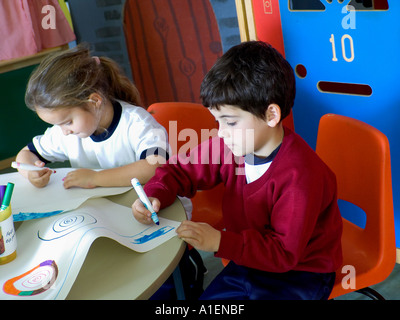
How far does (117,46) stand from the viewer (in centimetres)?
292

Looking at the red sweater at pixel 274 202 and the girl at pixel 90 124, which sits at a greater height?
the girl at pixel 90 124

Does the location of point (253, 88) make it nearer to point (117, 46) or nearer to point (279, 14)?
point (279, 14)

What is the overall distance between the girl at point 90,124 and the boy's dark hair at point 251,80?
1.06ft

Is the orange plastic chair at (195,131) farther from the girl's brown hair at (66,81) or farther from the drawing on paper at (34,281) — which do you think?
the drawing on paper at (34,281)

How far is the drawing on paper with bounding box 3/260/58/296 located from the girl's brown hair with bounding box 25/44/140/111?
54cm

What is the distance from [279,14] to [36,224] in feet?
3.74

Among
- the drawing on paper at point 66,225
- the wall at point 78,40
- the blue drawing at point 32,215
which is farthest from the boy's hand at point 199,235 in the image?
the wall at point 78,40

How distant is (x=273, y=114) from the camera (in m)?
1.06

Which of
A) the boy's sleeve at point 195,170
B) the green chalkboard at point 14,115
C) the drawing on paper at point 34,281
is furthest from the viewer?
the green chalkboard at point 14,115

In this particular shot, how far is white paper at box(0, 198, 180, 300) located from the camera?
2.69 ft

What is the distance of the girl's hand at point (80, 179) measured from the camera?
47.5 inches

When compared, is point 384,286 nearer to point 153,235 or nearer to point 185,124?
point 185,124

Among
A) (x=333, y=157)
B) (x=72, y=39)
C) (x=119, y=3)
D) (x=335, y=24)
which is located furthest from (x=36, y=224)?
(x=72, y=39)

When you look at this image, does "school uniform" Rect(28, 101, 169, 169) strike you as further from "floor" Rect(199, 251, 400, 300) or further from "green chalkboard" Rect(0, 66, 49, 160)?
"green chalkboard" Rect(0, 66, 49, 160)
